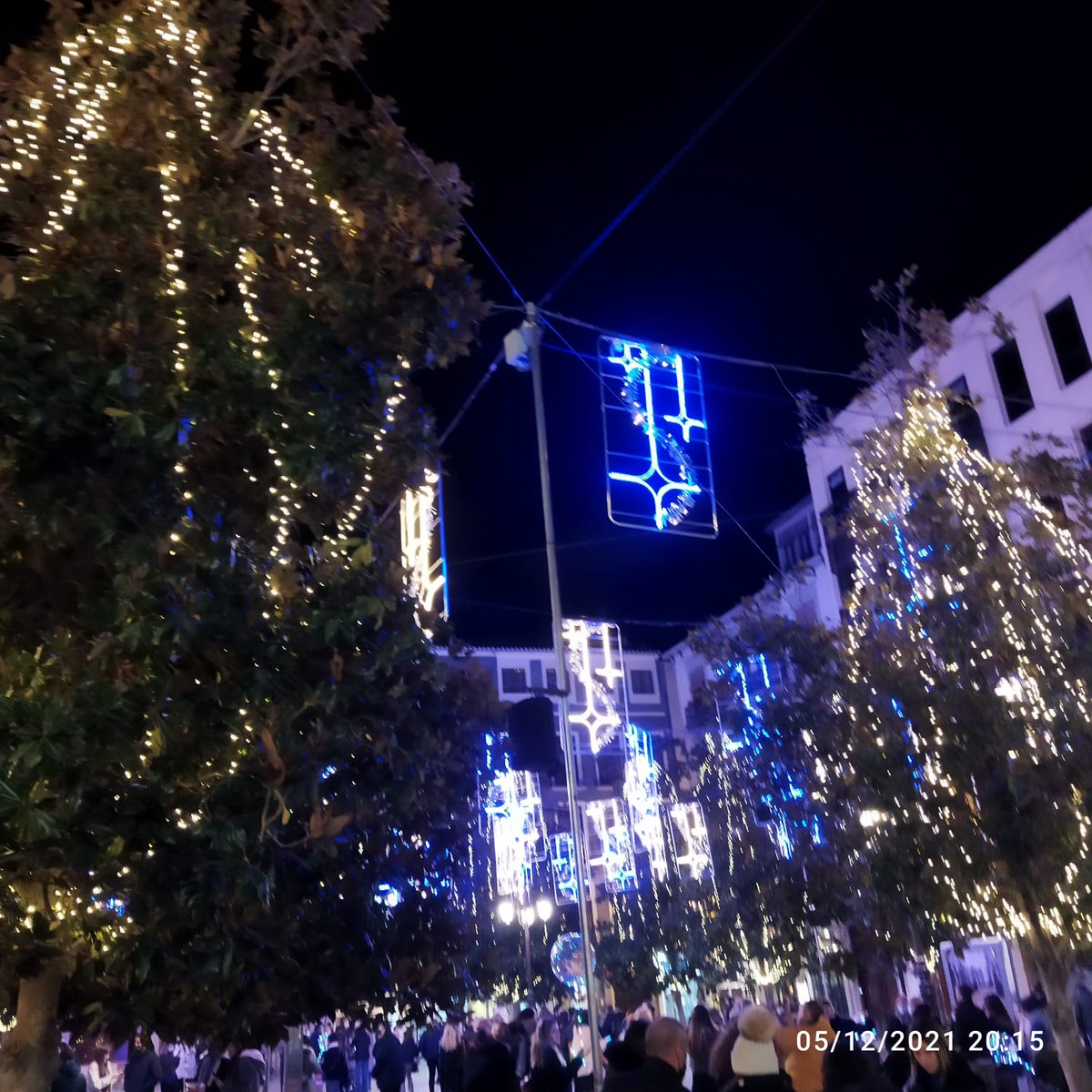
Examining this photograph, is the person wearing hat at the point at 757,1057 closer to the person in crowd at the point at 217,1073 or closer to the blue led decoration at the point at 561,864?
the person in crowd at the point at 217,1073

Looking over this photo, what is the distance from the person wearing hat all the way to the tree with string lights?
1.85 meters

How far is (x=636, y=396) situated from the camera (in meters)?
10.8

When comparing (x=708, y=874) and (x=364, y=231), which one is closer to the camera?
(x=364, y=231)

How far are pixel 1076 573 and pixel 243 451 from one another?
10.8m

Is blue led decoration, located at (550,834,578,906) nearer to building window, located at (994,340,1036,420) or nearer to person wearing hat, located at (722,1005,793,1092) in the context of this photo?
building window, located at (994,340,1036,420)

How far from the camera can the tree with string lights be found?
446 centimetres

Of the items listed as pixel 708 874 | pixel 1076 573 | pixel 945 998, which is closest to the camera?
pixel 1076 573

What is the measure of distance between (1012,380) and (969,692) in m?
14.6

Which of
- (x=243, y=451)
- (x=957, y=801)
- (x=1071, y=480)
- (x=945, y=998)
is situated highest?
(x=1071, y=480)

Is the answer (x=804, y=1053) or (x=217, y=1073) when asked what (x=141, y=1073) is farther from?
(x=804, y=1053)

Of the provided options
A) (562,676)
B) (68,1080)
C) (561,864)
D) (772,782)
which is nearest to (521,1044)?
(772,782)

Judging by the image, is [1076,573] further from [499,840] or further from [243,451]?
[499,840]

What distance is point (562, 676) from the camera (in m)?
8.02

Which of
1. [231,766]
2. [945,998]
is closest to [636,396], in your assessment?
[231,766]
